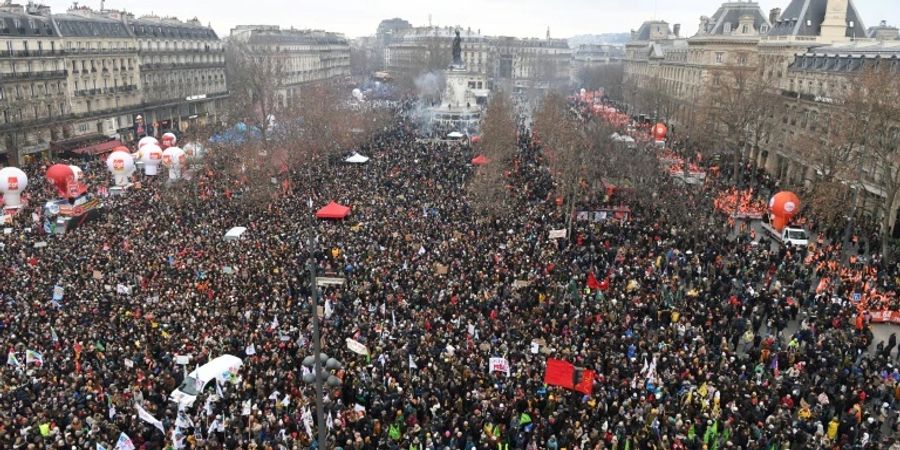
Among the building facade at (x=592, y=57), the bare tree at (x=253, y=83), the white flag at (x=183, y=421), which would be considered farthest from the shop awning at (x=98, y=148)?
the building facade at (x=592, y=57)

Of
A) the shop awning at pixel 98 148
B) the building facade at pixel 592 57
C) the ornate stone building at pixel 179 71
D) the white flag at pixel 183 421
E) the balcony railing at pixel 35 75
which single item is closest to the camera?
the white flag at pixel 183 421

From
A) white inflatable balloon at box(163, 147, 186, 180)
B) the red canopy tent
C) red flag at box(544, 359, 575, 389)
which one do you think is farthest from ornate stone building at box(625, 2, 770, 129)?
red flag at box(544, 359, 575, 389)

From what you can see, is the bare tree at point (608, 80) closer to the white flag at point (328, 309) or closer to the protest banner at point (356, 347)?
the white flag at point (328, 309)

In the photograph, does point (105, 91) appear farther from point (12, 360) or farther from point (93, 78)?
point (12, 360)

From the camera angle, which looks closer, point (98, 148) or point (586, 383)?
point (586, 383)

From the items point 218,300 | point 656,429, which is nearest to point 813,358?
point 656,429

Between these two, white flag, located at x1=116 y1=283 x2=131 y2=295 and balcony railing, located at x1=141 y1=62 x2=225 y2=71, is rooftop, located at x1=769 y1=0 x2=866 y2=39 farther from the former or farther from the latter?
balcony railing, located at x1=141 y1=62 x2=225 y2=71

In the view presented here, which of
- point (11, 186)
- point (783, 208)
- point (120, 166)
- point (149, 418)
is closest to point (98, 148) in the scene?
point (120, 166)
